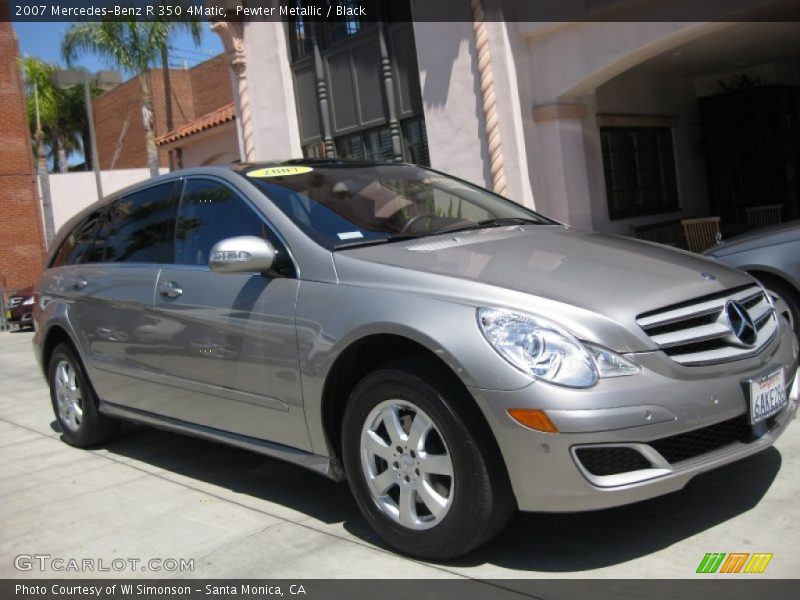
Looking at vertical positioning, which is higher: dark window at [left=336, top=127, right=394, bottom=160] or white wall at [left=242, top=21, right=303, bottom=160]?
white wall at [left=242, top=21, right=303, bottom=160]

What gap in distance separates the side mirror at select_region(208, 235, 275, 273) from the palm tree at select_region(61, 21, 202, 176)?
24.7m

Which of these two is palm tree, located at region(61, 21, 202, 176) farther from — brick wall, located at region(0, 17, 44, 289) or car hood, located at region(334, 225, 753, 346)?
car hood, located at region(334, 225, 753, 346)

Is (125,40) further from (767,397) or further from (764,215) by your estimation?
(767,397)

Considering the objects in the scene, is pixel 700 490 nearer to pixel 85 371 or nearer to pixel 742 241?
pixel 742 241

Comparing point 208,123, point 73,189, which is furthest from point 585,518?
point 73,189

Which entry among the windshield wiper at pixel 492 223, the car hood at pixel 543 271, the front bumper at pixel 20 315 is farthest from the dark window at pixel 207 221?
the front bumper at pixel 20 315

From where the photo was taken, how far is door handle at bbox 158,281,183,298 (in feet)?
15.3

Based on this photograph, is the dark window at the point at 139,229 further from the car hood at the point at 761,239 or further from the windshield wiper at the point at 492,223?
the car hood at the point at 761,239

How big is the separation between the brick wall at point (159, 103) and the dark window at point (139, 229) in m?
32.4

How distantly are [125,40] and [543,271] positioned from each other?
85.1 ft

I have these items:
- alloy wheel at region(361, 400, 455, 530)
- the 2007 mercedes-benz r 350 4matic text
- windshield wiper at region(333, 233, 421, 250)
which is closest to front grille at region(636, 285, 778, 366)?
the 2007 mercedes-benz r 350 4matic text

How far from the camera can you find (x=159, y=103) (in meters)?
39.1

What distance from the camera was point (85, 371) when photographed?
227 inches
